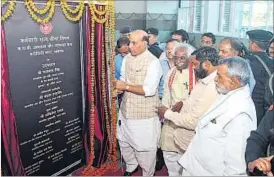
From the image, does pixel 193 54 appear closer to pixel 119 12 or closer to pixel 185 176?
pixel 185 176

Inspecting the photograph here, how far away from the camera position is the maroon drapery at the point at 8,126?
1729 millimetres

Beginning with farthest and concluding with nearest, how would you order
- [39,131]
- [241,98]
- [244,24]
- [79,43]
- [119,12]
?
[119,12] < [244,24] < [79,43] < [39,131] < [241,98]

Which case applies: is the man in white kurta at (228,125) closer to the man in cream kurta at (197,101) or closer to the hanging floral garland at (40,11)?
the man in cream kurta at (197,101)

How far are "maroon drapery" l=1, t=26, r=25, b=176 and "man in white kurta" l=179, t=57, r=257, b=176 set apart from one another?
1101mm

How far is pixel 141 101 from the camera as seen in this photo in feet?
7.88

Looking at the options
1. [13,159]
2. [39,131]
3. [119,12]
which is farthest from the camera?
[119,12]

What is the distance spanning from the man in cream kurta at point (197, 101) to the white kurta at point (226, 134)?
22 centimetres

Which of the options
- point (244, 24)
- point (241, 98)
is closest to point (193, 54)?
point (241, 98)

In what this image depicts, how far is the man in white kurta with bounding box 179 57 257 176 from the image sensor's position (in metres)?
1.47

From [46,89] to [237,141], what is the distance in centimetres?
124

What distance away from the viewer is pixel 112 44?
247cm

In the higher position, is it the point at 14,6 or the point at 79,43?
the point at 14,6

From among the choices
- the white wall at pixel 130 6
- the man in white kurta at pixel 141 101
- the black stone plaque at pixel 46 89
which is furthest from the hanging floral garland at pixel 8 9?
the white wall at pixel 130 6

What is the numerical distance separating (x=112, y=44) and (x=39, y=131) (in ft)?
2.98
